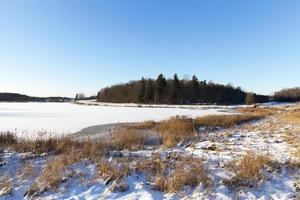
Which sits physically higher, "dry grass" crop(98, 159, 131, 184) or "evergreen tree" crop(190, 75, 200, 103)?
"evergreen tree" crop(190, 75, 200, 103)

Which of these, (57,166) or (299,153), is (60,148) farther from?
(299,153)

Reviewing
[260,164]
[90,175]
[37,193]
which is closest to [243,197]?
[260,164]

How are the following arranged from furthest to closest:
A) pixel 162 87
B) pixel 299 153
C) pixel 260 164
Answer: pixel 162 87, pixel 299 153, pixel 260 164

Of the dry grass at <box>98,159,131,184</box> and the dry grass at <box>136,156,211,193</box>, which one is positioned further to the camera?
the dry grass at <box>98,159,131,184</box>

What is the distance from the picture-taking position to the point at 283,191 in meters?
5.09

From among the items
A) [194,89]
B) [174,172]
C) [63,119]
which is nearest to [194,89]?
[194,89]

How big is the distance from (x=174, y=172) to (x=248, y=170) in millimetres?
1464

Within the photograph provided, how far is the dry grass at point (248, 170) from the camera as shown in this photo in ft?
17.9

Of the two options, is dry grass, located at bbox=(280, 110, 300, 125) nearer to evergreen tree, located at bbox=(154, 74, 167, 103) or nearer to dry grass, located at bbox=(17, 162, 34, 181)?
dry grass, located at bbox=(17, 162, 34, 181)

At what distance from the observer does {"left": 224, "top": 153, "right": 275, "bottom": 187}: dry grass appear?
5.46 metres

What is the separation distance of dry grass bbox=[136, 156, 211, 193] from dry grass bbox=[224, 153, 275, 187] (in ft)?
1.68

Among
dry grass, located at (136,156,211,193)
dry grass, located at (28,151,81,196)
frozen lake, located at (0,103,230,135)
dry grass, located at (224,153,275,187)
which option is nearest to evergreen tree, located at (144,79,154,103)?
frozen lake, located at (0,103,230,135)

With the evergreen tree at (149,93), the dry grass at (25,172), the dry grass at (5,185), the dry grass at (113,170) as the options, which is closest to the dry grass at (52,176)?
the dry grass at (25,172)

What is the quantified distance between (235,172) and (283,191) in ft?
3.23
